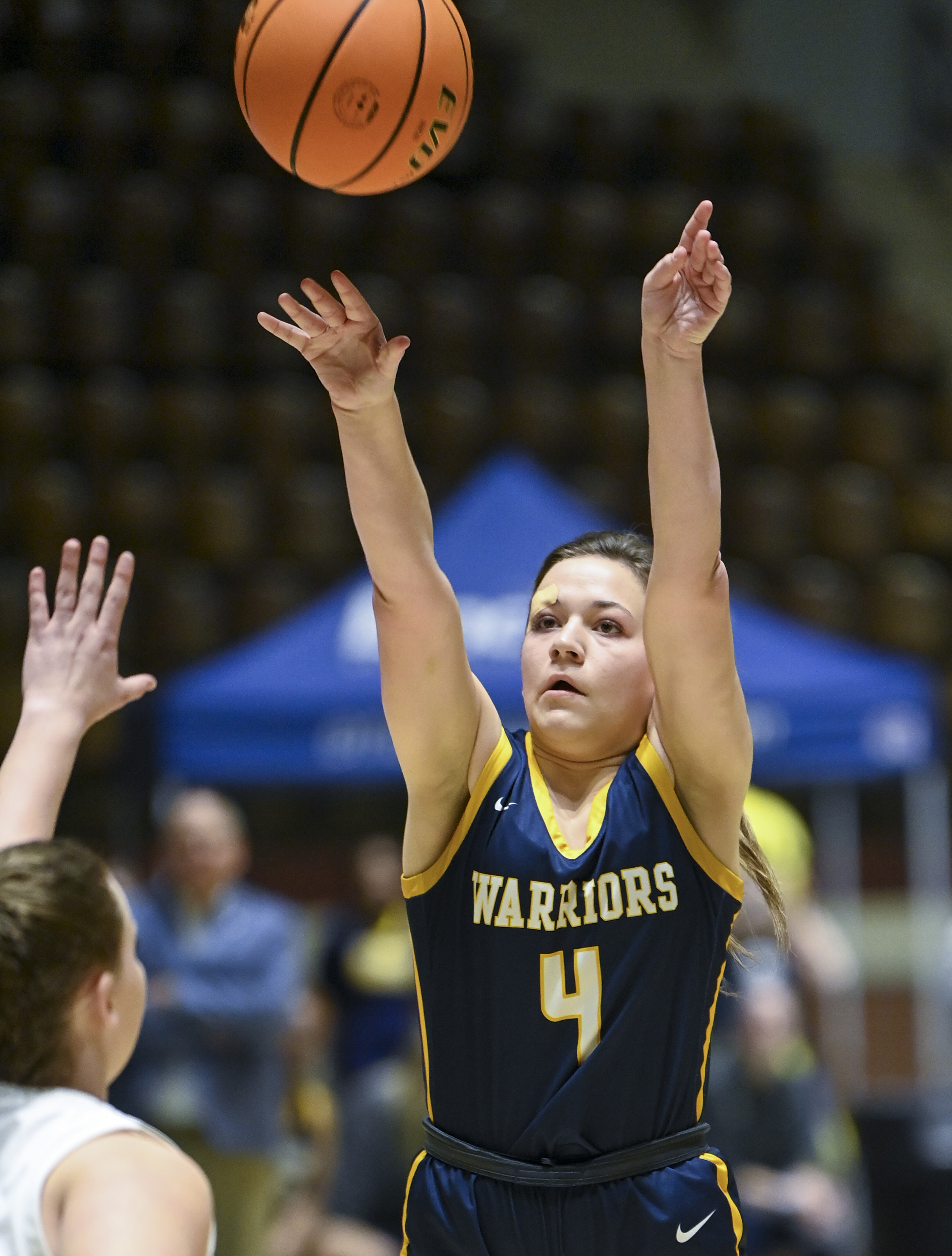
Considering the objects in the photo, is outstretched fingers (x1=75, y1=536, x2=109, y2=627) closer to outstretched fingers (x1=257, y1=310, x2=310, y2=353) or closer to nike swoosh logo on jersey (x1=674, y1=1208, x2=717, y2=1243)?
outstretched fingers (x1=257, y1=310, x2=310, y2=353)

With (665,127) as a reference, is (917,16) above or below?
above

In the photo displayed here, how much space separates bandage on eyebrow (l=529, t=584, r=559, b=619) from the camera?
246 cm

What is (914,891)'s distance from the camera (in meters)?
8.54

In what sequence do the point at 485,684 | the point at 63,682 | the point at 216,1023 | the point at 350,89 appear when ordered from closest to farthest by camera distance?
the point at 350,89 < the point at 63,682 < the point at 216,1023 < the point at 485,684

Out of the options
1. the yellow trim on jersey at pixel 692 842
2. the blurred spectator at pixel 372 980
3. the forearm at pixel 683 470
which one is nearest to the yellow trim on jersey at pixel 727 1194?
the yellow trim on jersey at pixel 692 842

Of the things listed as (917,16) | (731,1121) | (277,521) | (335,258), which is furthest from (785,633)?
(917,16)

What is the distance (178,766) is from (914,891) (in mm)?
4294

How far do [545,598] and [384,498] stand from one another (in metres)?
0.32

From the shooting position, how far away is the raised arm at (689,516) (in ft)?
7.27

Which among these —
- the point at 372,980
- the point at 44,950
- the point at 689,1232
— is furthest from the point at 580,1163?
the point at 372,980

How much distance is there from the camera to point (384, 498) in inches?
90.7

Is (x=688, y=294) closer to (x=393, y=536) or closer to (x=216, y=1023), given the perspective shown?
(x=393, y=536)

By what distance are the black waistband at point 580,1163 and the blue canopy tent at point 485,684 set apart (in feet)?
11.6

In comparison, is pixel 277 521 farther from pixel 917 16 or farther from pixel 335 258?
pixel 917 16
